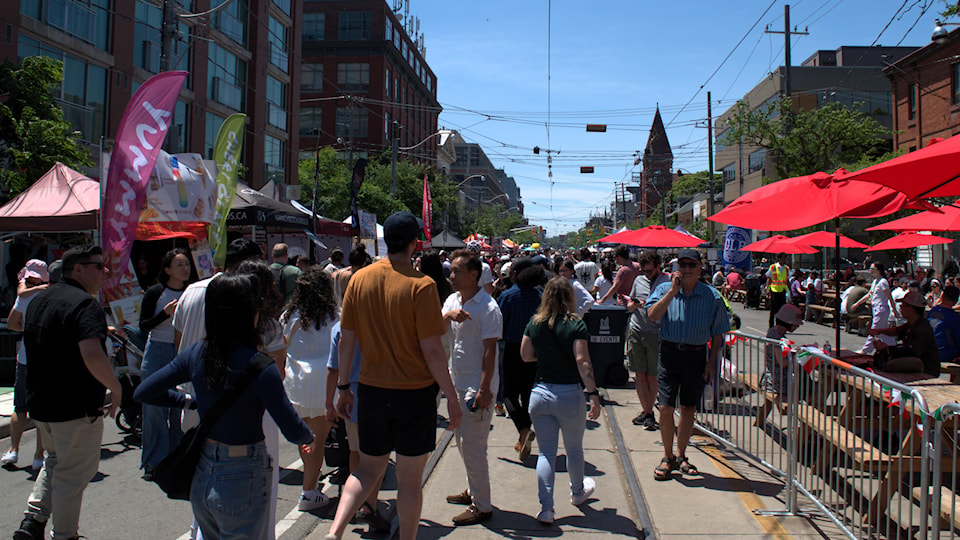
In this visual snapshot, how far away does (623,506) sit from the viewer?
5.08 m

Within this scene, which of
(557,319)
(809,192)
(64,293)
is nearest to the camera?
(64,293)

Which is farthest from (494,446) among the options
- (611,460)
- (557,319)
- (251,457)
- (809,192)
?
(251,457)

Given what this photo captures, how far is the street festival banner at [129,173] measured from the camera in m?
7.08

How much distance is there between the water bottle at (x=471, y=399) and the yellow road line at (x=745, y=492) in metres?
2.13

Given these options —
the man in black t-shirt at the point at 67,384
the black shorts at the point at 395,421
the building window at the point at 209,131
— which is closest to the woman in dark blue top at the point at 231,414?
the black shorts at the point at 395,421

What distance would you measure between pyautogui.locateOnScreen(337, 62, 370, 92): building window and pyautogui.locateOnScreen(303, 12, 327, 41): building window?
297cm

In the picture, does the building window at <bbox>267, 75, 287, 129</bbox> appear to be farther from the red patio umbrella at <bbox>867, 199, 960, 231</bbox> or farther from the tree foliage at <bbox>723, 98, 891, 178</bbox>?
the red patio umbrella at <bbox>867, 199, 960, 231</bbox>

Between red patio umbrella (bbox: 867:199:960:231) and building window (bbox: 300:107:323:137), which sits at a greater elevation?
building window (bbox: 300:107:323:137)

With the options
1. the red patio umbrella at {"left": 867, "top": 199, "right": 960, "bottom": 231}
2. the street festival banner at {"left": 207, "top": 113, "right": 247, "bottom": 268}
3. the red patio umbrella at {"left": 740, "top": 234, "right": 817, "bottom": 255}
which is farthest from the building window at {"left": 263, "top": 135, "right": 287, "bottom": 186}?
the red patio umbrella at {"left": 867, "top": 199, "right": 960, "bottom": 231}

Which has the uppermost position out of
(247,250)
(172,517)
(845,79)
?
(845,79)

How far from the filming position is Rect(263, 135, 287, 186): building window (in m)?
30.7

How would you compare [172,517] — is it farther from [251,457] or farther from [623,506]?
[623,506]

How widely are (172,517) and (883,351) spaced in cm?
741

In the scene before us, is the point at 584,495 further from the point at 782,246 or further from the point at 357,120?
the point at 357,120
